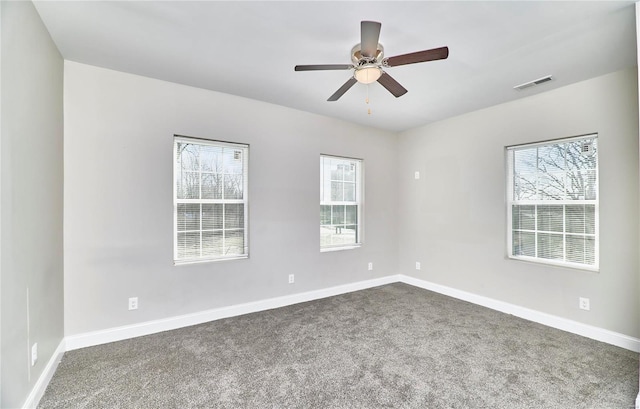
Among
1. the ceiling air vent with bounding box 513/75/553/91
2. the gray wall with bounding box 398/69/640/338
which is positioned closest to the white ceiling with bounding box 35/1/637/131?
the ceiling air vent with bounding box 513/75/553/91

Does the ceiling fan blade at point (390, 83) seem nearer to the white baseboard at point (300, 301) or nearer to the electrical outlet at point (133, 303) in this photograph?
the white baseboard at point (300, 301)

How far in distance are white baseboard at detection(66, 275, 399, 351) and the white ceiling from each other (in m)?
2.53

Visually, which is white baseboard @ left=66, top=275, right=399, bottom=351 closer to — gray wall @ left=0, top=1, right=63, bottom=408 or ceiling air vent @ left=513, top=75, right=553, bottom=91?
gray wall @ left=0, top=1, right=63, bottom=408

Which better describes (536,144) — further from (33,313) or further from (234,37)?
(33,313)

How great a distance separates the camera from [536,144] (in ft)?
11.2

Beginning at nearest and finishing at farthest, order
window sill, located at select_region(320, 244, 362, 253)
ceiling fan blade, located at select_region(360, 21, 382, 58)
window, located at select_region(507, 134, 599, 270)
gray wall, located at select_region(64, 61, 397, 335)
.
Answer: ceiling fan blade, located at select_region(360, 21, 382, 58), gray wall, located at select_region(64, 61, 397, 335), window, located at select_region(507, 134, 599, 270), window sill, located at select_region(320, 244, 362, 253)

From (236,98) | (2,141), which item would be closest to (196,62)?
(236,98)

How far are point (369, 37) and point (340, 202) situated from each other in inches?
110

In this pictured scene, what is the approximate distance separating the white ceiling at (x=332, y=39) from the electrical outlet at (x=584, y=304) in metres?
2.27

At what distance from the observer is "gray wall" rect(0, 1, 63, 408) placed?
1.58m

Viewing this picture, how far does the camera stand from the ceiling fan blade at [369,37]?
1.75 m

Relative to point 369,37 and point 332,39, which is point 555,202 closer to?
point 369,37

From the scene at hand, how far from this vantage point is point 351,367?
7.58 feet

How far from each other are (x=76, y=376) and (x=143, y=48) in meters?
2.67
